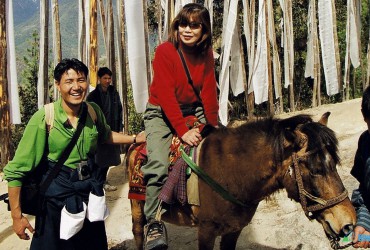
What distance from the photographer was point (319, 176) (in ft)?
8.27

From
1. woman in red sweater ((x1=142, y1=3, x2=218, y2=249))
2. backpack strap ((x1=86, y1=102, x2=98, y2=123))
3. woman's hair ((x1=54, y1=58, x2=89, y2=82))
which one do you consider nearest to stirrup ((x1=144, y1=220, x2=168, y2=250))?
woman in red sweater ((x1=142, y1=3, x2=218, y2=249))

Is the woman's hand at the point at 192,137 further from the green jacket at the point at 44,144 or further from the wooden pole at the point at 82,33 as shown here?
the wooden pole at the point at 82,33

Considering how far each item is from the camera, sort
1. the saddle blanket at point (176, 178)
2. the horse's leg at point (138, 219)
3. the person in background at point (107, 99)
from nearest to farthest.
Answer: the saddle blanket at point (176, 178) < the horse's leg at point (138, 219) < the person in background at point (107, 99)

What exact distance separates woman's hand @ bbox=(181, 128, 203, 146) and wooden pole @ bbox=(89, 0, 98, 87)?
4.63 metres

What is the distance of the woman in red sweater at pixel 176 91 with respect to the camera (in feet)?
10.2

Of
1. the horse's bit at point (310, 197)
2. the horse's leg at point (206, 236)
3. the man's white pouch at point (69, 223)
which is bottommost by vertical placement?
the horse's leg at point (206, 236)

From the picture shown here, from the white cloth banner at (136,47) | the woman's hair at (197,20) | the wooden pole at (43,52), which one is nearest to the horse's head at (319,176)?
the woman's hair at (197,20)

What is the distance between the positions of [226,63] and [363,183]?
6.45 meters

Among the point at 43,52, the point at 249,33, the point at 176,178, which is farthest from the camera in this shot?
the point at 249,33

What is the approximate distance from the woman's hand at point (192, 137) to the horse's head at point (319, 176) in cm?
75

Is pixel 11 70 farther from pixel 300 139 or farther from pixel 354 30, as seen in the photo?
pixel 354 30

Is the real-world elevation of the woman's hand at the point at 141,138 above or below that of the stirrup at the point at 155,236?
above

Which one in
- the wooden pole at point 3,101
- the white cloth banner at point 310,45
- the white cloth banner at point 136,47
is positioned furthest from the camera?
the white cloth banner at point 310,45

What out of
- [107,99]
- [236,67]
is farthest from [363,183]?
[236,67]
